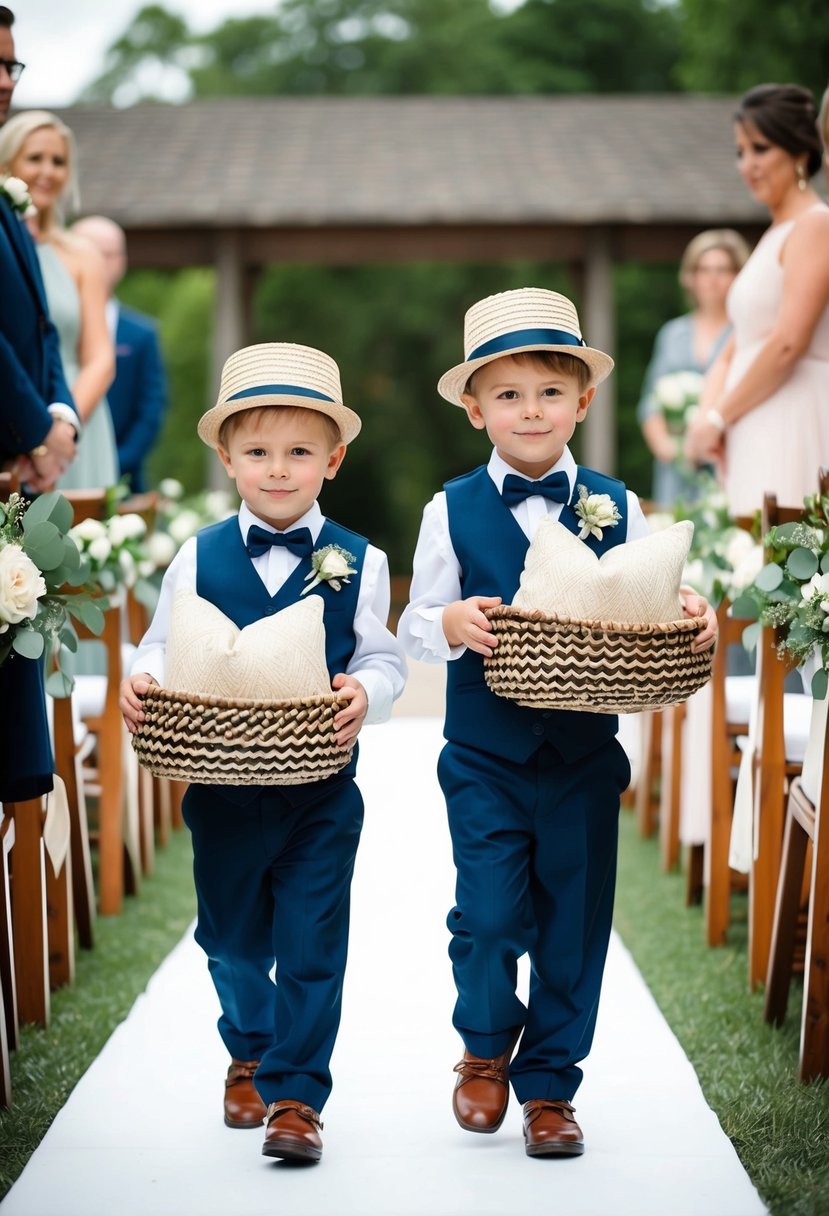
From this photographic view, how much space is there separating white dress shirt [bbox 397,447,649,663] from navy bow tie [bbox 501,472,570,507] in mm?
18

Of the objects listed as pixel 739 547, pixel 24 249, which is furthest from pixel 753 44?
pixel 24 249

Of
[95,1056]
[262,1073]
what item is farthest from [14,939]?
[262,1073]

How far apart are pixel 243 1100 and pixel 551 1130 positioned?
67cm

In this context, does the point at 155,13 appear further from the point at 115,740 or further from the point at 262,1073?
A: the point at 262,1073

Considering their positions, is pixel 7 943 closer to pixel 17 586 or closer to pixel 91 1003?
pixel 91 1003

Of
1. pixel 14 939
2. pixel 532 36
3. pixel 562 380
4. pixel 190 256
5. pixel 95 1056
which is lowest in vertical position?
pixel 95 1056

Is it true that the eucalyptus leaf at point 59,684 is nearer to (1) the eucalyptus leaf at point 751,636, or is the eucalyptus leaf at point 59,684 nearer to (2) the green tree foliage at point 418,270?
(1) the eucalyptus leaf at point 751,636

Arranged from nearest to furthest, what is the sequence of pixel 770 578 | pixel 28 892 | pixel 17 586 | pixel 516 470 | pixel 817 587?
pixel 17 586 → pixel 516 470 → pixel 817 587 → pixel 770 578 → pixel 28 892

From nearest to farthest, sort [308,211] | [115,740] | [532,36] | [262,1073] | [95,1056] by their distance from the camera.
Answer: [262,1073]
[95,1056]
[115,740]
[308,211]
[532,36]

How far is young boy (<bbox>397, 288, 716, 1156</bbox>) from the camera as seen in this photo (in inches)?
127

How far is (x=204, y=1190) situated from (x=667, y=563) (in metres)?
1.50

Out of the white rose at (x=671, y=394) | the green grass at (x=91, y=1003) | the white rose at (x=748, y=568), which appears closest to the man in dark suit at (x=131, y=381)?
the white rose at (x=671, y=394)

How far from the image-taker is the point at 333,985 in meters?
3.19

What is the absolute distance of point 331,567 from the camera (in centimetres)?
314
